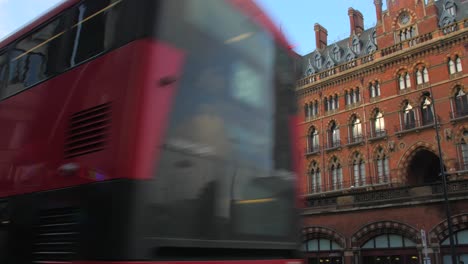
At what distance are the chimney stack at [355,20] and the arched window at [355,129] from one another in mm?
10281

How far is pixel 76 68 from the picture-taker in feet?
12.2

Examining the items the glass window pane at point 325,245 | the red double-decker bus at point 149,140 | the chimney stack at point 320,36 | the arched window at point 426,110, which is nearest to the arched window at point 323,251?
the glass window pane at point 325,245

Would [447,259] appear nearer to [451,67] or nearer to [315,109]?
[451,67]

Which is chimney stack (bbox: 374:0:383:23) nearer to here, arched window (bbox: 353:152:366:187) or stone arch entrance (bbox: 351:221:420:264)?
arched window (bbox: 353:152:366:187)

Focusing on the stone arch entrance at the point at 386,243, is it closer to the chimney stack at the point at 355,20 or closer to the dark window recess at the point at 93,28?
the chimney stack at the point at 355,20

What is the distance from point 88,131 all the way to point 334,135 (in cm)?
3488

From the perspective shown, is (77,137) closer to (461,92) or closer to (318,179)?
(461,92)

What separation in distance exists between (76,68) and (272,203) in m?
1.96

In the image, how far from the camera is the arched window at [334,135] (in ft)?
119

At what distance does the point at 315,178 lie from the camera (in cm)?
3766

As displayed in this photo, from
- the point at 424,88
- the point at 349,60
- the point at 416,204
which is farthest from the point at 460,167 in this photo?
the point at 349,60

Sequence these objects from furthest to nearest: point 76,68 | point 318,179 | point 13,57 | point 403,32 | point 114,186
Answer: point 318,179
point 403,32
point 13,57
point 76,68
point 114,186

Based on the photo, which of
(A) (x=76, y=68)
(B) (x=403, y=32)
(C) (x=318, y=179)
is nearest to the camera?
(A) (x=76, y=68)


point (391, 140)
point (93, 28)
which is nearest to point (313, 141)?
point (391, 140)
